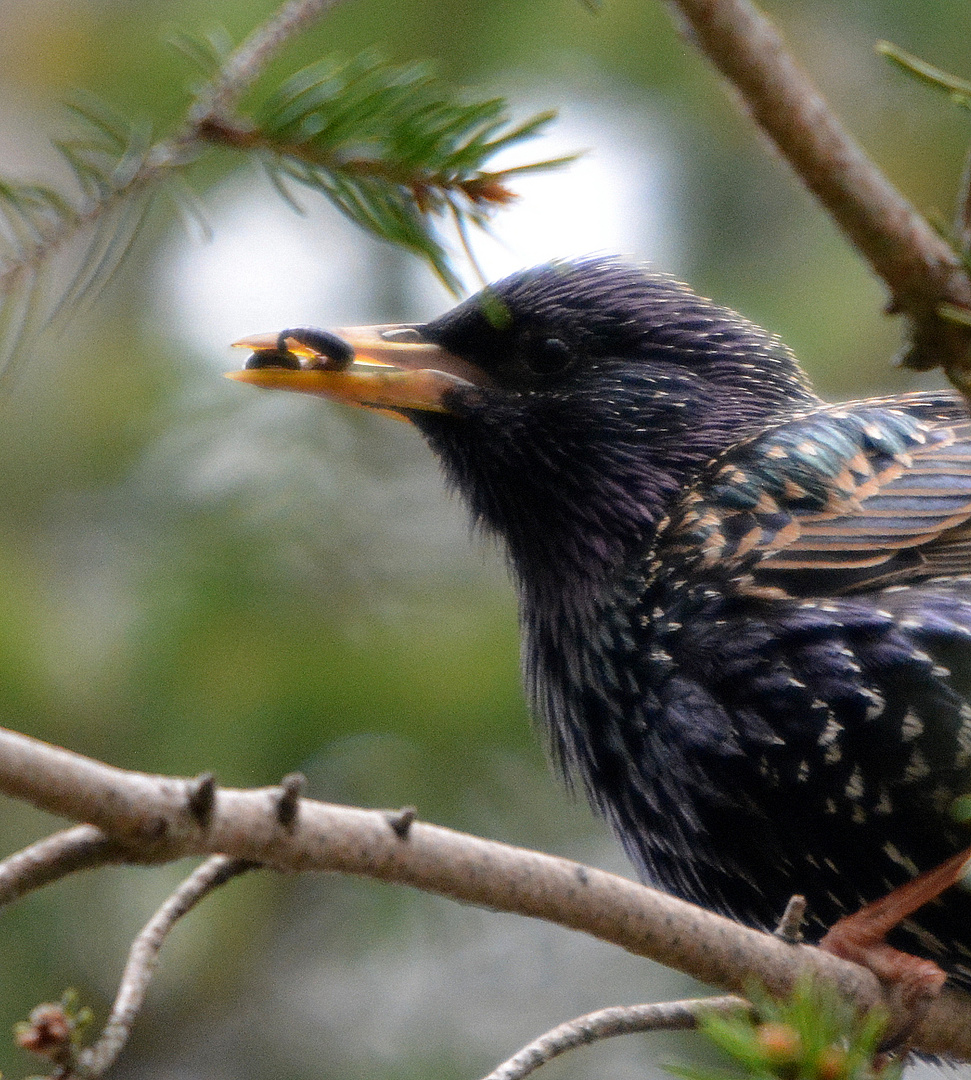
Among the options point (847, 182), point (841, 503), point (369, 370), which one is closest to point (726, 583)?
point (841, 503)

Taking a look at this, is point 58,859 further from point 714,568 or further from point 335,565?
point 335,565

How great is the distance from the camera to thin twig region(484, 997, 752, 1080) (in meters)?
1.75

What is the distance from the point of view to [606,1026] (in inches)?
74.7

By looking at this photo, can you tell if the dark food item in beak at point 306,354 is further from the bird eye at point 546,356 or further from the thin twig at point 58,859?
the thin twig at point 58,859

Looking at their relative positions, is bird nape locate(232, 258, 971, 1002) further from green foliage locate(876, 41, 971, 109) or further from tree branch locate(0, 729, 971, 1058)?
green foliage locate(876, 41, 971, 109)

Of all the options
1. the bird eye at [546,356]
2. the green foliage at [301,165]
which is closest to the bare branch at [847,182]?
the green foliage at [301,165]

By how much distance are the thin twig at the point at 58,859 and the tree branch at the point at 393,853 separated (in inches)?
0.8

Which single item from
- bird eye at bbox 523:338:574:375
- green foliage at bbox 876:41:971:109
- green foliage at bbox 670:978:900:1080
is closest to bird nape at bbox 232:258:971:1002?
bird eye at bbox 523:338:574:375

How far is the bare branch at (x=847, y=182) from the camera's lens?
1417 mm

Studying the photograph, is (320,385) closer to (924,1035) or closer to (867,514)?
(867,514)

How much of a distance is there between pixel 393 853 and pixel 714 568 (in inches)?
50.6

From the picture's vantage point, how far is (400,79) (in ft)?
5.12

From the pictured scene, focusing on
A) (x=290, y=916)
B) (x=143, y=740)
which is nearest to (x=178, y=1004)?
(x=290, y=916)

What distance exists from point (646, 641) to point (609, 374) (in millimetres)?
631
